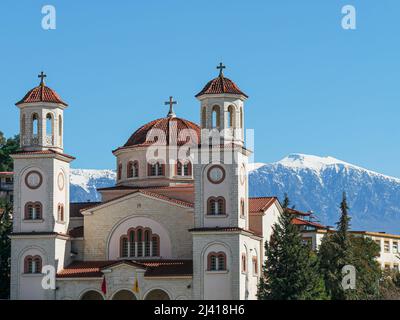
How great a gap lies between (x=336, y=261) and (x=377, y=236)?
6010 cm

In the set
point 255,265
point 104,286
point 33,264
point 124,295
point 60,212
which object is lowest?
point 124,295

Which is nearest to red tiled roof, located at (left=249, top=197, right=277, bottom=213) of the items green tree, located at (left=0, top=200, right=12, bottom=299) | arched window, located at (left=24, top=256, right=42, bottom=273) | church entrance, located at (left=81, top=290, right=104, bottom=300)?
church entrance, located at (left=81, top=290, right=104, bottom=300)

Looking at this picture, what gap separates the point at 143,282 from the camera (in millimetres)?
69625

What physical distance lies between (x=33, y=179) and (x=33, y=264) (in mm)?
5750

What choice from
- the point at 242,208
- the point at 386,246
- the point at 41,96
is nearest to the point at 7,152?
the point at 386,246

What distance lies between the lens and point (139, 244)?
73.6m

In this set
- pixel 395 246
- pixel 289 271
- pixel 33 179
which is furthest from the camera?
pixel 395 246

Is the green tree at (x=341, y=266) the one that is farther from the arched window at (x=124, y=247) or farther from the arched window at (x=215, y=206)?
the arched window at (x=124, y=247)

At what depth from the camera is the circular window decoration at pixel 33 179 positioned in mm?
72375

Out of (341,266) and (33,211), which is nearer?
(33,211)

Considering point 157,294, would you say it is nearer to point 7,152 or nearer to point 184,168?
point 184,168

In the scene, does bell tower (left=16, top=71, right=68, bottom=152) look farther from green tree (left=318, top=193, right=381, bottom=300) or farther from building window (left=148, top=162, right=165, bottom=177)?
green tree (left=318, top=193, right=381, bottom=300)

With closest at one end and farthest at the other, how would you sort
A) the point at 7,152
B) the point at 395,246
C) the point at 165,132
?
the point at 165,132 < the point at 7,152 < the point at 395,246
